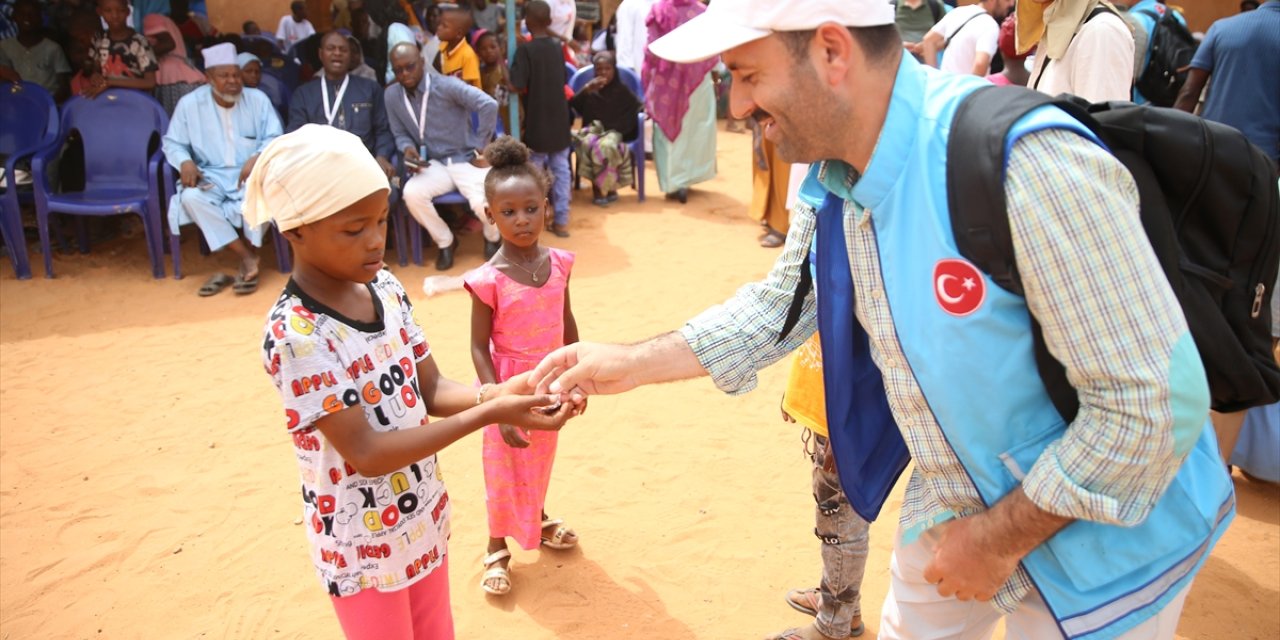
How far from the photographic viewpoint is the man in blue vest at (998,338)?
1.53m

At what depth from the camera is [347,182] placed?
88.0 inches

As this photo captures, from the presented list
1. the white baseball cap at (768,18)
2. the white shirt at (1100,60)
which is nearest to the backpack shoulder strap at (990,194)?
the white baseball cap at (768,18)

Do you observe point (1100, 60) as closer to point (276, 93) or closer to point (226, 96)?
point (226, 96)

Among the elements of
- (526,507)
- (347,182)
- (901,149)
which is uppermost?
(901,149)

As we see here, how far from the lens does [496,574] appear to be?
3.77 m

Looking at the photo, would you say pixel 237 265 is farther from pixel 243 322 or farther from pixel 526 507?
pixel 526 507

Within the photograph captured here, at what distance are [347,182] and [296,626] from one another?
7.13 ft

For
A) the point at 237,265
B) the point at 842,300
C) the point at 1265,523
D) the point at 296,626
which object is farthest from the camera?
the point at 237,265

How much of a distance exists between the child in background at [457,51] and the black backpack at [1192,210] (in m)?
7.81

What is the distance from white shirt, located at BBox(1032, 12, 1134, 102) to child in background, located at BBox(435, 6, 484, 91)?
615cm

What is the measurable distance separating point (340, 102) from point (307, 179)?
6.81 meters

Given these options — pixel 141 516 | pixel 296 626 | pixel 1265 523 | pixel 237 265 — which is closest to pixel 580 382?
pixel 296 626

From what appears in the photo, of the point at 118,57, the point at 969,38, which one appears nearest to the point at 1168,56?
the point at 969,38

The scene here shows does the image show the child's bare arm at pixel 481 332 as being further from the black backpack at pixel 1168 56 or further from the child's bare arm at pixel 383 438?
the black backpack at pixel 1168 56
